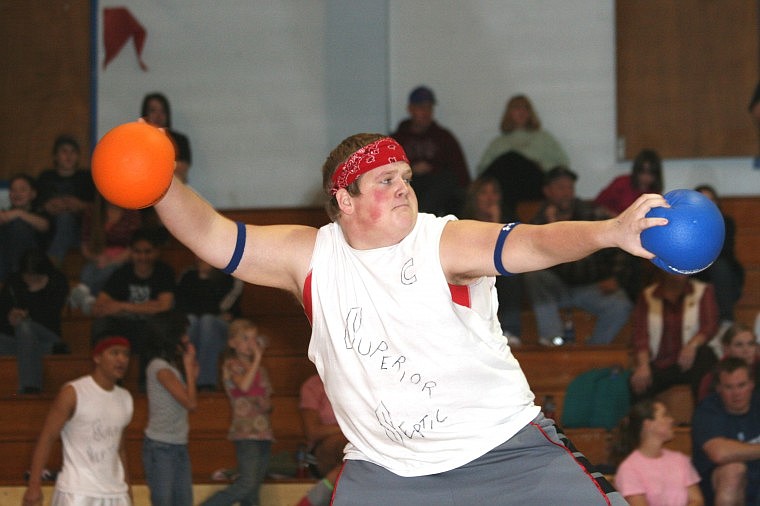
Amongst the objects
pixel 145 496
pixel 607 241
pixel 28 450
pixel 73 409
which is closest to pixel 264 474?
pixel 145 496

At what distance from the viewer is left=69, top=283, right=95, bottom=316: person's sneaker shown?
30.6 feet

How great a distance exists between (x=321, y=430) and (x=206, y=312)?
74.8 inches

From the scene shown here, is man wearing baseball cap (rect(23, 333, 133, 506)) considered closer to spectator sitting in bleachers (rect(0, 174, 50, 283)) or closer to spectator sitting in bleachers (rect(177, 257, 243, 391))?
spectator sitting in bleachers (rect(177, 257, 243, 391))

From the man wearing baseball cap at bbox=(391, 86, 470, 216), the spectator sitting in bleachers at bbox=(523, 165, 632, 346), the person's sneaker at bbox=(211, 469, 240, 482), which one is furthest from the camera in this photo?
the man wearing baseball cap at bbox=(391, 86, 470, 216)

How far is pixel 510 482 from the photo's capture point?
3.67 meters

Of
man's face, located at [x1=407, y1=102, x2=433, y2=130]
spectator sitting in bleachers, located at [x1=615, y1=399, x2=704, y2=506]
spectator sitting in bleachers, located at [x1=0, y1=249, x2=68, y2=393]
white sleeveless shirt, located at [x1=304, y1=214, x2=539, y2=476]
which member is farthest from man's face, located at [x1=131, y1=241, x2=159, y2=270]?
white sleeveless shirt, located at [x1=304, y1=214, x2=539, y2=476]

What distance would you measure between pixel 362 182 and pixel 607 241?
1.08 meters

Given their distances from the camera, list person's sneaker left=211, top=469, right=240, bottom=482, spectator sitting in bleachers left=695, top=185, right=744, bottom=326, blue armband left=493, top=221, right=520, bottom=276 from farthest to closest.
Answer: spectator sitting in bleachers left=695, top=185, right=744, bottom=326
person's sneaker left=211, top=469, right=240, bottom=482
blue armband left=493, top=221, right=520, bottom=276

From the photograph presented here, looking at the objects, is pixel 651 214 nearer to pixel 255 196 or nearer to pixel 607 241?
pixel 607 241

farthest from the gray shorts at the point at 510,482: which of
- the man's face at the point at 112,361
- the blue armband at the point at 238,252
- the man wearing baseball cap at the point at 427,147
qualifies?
the man wearing baseball cap at the point at 427,147

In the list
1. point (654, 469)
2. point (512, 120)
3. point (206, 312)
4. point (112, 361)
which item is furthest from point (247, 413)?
point (512, 120)

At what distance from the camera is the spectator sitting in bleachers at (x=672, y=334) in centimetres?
794

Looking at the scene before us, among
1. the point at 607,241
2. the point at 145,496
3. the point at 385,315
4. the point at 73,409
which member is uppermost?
the point at 607,241

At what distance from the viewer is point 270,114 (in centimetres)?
1212
